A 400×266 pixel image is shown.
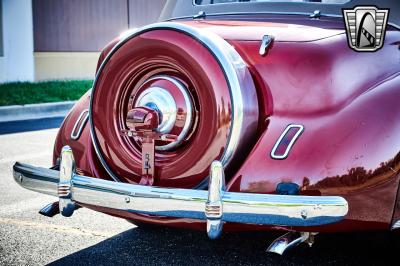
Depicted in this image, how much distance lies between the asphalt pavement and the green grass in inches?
249

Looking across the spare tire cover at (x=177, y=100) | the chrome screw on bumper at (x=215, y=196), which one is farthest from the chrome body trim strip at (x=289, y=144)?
the chrome screw on bumper at (x=215, y=196)

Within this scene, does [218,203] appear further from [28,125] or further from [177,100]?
[28,125]

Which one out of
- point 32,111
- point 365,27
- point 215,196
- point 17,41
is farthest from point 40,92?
point 215,196

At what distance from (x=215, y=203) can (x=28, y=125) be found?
21.2 feet

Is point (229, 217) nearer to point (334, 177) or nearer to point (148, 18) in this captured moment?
point (334, 177)

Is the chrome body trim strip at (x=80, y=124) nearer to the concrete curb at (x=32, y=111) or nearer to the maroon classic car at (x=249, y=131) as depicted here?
the maroon classic car at (x=249, y=131)

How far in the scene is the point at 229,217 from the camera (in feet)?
7.34

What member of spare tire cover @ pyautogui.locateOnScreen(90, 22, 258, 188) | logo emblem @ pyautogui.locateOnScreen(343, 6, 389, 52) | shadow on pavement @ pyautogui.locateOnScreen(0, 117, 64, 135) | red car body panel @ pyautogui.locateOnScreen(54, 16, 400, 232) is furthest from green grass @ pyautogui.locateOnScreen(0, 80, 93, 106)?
red car body panel @ pyautogui.locateOnScreen(54, 16, 400, 232)

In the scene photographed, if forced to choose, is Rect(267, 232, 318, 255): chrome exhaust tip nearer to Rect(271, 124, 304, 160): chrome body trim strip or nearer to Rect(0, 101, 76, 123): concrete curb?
Rect(271, 124, 304, 160): chrome body trim strip

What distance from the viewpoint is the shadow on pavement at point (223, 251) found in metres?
2.98

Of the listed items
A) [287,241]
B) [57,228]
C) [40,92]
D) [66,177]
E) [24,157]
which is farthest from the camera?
[40,92]

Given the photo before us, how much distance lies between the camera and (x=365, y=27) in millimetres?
2643

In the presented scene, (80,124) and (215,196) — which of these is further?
(80,124)

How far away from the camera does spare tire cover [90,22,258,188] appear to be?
2.31 metres
